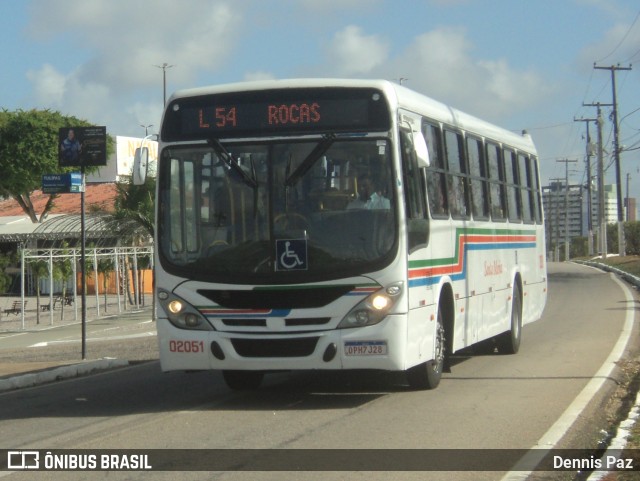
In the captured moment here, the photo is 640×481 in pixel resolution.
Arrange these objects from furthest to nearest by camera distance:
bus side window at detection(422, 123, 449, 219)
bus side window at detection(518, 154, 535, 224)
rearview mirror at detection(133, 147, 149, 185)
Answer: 1. bus side window at detection(518, 154, 535, 224)
2. bus side window at detection(422, 123, 449, 219)
3. rearview mirror at detection(133, 147, 149, 185)

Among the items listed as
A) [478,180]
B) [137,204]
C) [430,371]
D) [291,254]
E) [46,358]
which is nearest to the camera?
[291,254]

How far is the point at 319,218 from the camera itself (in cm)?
1092

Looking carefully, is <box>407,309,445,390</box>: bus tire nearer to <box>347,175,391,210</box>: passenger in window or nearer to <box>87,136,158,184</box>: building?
<box>347,175,391,210</box>: passenger in window

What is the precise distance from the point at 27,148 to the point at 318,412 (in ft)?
157

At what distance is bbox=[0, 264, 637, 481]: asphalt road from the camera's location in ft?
30.1

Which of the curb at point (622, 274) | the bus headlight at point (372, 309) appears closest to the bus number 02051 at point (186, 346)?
the bus headlight at point (372, 309)

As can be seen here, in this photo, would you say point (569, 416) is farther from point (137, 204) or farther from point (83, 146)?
point (137, 204)

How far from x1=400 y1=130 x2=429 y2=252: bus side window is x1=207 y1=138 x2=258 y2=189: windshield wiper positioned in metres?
1.55

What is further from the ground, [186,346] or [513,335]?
[186,346]

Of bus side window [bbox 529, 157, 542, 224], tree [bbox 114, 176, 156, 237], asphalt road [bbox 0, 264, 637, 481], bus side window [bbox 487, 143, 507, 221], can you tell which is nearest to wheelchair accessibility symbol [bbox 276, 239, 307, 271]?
asphalt road [bbox 0, 264, 637, 481]

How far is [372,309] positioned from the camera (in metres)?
10.8

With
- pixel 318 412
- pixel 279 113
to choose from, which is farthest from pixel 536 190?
pixel 318 412

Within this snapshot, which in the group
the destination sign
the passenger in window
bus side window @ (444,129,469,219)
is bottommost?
the passenger in window

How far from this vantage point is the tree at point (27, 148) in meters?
55.7
